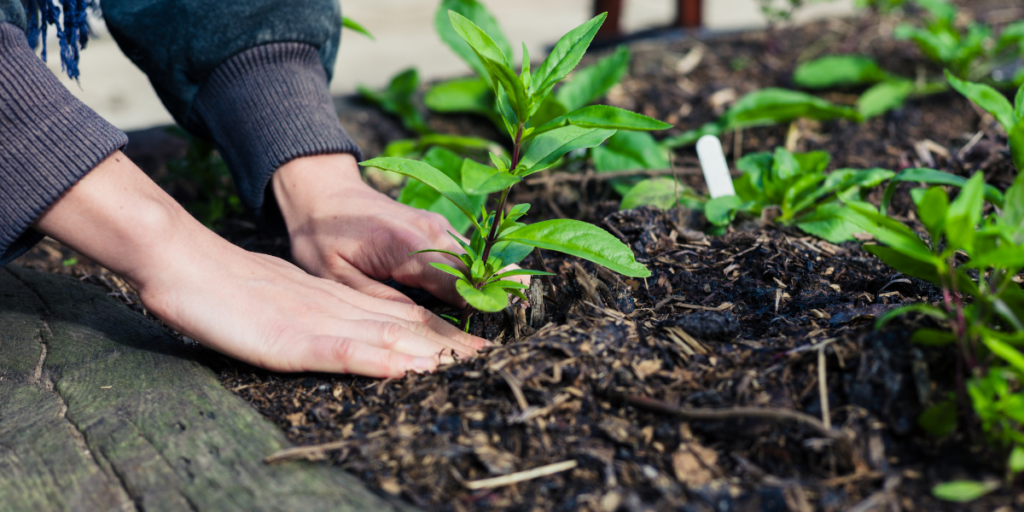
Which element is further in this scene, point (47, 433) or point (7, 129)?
point (7, 129)

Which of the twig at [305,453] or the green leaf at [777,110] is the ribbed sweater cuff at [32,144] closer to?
the twig at [305,453]

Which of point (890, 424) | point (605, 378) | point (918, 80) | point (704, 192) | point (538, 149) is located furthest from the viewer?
point (918, 80)

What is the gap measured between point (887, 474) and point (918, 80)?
2386 millimetres

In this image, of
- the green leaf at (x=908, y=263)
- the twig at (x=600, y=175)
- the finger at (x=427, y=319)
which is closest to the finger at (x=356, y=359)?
the finger at (x=427, y=319)

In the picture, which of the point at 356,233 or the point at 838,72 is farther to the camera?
the point at 838,72

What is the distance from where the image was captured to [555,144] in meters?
1.19

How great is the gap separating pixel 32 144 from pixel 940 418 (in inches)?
60.6

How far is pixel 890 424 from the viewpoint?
0.93 m

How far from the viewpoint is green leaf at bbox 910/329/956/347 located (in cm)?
90

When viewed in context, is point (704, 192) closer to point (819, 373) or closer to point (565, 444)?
point (819, 373)

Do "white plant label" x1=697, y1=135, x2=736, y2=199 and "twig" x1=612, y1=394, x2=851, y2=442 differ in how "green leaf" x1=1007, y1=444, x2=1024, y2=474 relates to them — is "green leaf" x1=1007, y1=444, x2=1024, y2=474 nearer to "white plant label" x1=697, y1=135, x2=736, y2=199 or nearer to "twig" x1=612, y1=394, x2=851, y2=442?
"twig" x1=612, y1=394, x2=851, y2=442

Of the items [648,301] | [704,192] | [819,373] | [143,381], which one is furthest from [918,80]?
[143,381]

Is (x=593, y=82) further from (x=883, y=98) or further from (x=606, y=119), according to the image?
(x=606, y=119)

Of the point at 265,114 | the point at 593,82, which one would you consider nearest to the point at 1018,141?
the point at 593,82
